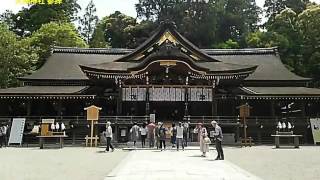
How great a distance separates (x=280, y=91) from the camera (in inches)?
1195

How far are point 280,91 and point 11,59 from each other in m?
24.5

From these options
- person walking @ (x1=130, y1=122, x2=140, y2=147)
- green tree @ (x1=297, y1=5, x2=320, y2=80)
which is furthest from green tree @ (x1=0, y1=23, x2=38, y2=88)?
green tree @ (x1=297, y1=5, x2=320, y2=80)

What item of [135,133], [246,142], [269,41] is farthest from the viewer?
[269,41]

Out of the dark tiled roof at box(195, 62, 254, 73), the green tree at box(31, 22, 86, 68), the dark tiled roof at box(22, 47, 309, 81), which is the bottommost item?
the dark tiled roof at box(195, 62, 254, 73)

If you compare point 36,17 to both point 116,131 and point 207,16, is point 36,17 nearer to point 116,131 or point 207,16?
point 207,16

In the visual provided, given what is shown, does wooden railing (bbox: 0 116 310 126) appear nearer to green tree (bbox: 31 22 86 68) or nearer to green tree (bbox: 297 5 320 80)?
green tree (bbox: 297 5 320 80)

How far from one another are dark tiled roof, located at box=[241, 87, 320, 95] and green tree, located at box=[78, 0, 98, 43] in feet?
152

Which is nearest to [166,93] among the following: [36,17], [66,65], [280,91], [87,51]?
[280,91]

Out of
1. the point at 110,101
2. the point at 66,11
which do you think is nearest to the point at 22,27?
the point at 66,11

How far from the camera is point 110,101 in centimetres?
3112

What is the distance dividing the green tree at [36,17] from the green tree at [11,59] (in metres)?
21.7

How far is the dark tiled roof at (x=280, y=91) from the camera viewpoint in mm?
29203

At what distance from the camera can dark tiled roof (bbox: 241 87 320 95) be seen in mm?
29203

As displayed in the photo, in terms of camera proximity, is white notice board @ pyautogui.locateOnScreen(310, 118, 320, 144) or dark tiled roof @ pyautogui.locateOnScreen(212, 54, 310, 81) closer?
white notice board @ pyautogui.locateOnScreen(310, 118, 320, 144)
